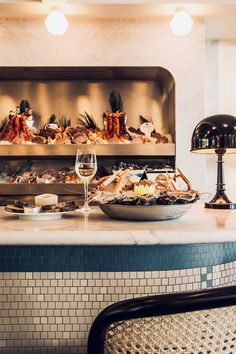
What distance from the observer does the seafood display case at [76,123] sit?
3.59 meters

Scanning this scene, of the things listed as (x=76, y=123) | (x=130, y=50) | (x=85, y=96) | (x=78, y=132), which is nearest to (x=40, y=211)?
(x=78, y=132)

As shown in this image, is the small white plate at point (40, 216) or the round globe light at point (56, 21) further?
the round globe light at point (56, 21)

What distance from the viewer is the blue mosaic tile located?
1.26m

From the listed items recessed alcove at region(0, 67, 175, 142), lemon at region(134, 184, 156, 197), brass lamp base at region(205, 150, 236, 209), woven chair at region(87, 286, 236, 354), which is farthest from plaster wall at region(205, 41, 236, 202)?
woven chair at region(87, 286, 236, 354)

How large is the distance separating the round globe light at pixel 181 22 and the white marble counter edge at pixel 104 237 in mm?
2483

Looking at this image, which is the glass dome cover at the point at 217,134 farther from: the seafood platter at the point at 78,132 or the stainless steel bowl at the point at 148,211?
the seafood platter at the point at 78,132

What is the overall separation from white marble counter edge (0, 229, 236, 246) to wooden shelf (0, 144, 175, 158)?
2.45 meters

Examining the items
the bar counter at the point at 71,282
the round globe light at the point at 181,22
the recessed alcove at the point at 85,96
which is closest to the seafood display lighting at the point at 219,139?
the bar counter at the point at 71,282

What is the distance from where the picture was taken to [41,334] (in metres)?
1.29

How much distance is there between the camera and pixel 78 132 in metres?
3.68

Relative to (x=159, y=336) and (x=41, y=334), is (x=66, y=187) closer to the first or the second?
Answer: (x=41, y=334)

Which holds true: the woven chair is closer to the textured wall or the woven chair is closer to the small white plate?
the small white plate

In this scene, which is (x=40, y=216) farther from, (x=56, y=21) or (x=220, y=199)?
(x=56, y=21)

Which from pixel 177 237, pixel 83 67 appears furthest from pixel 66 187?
pixel 177 237
